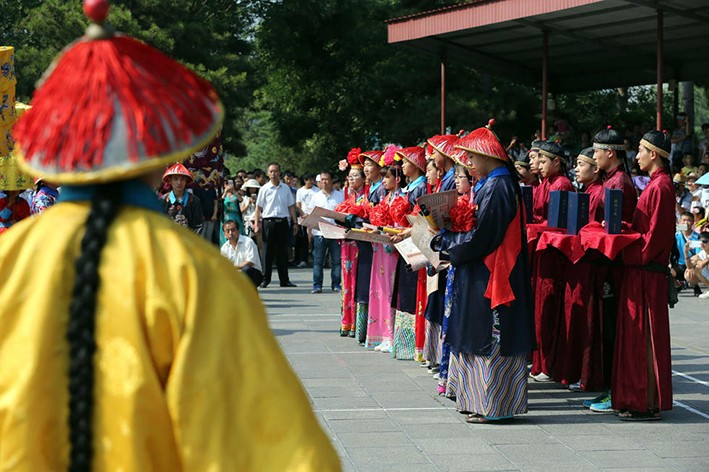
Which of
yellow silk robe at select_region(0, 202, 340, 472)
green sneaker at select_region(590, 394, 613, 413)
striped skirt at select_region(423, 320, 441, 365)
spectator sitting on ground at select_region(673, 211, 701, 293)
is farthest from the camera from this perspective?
spectator sitting on ground at select_region(673, 211, 701, 293)

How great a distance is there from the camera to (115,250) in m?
2.45

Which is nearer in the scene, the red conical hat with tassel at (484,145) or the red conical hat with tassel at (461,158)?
the red conical hat with tassel at (484,145)

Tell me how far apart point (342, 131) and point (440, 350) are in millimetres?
22164

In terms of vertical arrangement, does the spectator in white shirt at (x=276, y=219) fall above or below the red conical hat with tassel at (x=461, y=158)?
below

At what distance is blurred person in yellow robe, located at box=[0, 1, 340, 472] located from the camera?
93.5 inches

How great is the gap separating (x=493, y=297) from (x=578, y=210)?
3.81 ft

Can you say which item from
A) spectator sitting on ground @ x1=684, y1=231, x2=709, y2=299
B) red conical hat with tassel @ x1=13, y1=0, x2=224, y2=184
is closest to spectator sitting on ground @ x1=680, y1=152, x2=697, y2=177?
spectator sitting on ground @ x1=684, y1=231, x2=709, y2=299

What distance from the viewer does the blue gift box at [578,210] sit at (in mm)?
7875

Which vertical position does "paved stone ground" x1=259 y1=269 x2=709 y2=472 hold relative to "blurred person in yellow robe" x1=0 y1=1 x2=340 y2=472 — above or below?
below

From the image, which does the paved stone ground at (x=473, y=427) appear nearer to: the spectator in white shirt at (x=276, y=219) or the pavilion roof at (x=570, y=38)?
the pavilion roof at (x=570, y=38)

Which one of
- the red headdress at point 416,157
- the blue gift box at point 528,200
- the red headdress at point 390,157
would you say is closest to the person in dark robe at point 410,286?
the red headdress at point 416,157

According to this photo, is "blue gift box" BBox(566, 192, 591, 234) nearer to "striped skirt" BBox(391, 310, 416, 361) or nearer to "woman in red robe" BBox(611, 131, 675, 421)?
"woman in red robe" BBox(611, 131, 675, 421)

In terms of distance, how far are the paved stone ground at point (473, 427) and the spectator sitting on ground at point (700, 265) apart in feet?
17.0

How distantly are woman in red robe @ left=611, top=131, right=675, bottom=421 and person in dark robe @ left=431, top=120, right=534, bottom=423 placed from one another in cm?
69
